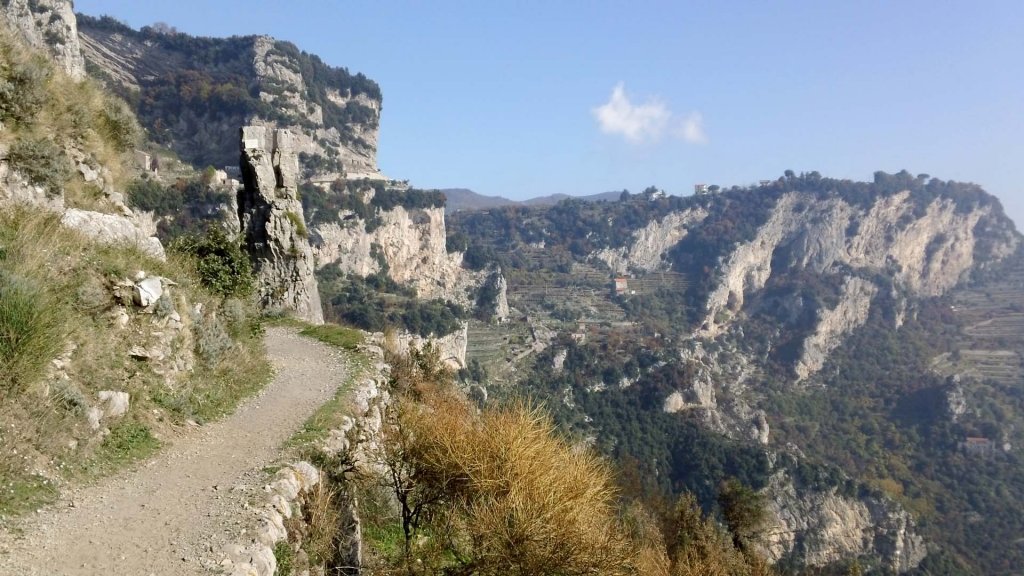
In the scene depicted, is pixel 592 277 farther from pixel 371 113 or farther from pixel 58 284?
pixel 58 284

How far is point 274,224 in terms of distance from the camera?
653 inches

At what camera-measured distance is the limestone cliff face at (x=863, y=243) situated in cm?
14212

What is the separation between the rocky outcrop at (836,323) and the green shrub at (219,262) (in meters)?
115

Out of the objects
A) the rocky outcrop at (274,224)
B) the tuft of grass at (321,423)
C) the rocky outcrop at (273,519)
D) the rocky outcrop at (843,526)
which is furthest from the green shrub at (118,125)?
the rocky outcrop at (843,526)

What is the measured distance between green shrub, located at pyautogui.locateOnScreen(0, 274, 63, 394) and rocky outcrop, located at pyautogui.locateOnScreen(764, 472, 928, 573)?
5776 cm

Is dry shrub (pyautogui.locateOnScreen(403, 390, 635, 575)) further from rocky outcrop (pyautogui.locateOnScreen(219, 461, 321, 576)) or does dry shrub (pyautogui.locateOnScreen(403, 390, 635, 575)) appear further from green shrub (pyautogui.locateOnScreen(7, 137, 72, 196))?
green shrub (pyautogui.locateOnScreen(7, 137, 72, 196))

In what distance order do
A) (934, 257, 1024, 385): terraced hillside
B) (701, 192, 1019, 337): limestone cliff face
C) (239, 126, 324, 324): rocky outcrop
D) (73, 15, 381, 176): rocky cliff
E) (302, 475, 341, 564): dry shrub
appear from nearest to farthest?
(302, 475, 341, 564): dry shrub → (239, 126, 324, 324): rocky outcrop → (73, 15, 381, 176): rocky cliff → (934, 257, 1024, 385): terraced hillside → (701, 192, 1019, 337): limestone cliff face

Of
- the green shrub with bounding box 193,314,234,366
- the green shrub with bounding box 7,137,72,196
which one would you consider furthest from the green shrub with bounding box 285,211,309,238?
the green shrub with bounding box 7,137,72,196

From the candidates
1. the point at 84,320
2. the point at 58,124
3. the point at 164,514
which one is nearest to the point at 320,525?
the point at 164,514

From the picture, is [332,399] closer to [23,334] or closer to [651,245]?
[23,334]

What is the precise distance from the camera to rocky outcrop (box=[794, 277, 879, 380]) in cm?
11238

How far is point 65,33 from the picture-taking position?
55.0 meters

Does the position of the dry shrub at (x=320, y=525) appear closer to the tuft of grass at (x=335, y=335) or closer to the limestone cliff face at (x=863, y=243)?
the tuft of grass at (x=335, y=335)

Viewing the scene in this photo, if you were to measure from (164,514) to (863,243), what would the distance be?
558 feet
